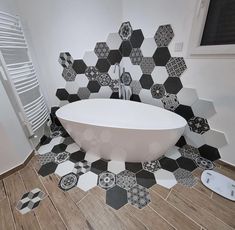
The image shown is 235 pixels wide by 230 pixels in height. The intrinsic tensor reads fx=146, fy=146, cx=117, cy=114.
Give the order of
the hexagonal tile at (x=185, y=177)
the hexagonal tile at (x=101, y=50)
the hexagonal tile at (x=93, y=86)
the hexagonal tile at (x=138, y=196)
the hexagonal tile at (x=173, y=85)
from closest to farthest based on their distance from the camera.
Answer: the hexagonal tile at (x=138, y=196), the hexagonal tile at (x=185, y=177), the hexagonal tile at (x=173, y=85), the hexagonal tile at (x=101, y=50), the hexagonal tile at (x=93, y=86)

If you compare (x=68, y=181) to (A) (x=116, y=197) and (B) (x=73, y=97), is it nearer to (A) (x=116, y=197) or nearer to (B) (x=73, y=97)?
(A) (x=116, y=197)

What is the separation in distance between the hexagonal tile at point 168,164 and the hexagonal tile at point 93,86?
1.27 m

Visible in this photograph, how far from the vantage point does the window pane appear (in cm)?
111

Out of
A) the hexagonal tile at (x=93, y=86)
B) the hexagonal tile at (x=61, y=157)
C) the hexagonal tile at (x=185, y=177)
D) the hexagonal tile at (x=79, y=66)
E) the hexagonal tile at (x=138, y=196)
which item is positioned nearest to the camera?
the hexagonal tile at (x=138, y=196)

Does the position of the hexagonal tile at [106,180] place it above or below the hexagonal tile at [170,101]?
below

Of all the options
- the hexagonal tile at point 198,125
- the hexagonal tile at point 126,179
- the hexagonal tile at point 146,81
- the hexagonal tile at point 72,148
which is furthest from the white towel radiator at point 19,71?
the hexagonal tile at point 198,125

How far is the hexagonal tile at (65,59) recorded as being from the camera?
1.95 meters

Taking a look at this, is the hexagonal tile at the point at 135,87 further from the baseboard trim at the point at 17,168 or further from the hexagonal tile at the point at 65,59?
the baseboard trim at the point at 17,168

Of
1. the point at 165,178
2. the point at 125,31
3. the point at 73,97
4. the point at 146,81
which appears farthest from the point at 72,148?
the point at 125,31

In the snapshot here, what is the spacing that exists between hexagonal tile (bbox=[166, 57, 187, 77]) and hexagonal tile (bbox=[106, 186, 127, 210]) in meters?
1.24

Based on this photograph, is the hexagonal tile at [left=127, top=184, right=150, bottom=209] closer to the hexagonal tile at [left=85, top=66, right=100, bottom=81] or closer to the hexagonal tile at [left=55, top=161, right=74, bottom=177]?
the hexagonal tile at [left=55, top=161, right=74, bottom=177]

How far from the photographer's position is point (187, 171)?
143 cm

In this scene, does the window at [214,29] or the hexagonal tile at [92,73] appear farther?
the hexagonal tile at [92,73]

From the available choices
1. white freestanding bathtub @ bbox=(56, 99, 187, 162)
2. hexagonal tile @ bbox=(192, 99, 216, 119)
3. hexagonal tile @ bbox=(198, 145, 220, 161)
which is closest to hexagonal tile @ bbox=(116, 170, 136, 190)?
white freestanding bathtub @ bbox=(56, 99, 187, 162)
